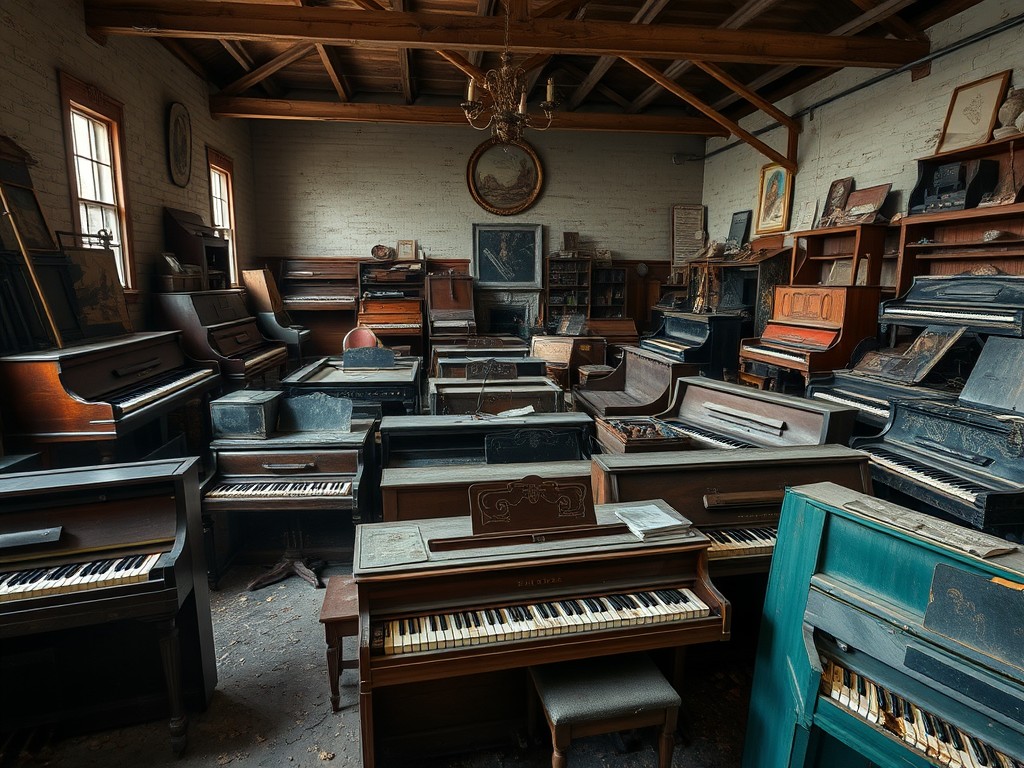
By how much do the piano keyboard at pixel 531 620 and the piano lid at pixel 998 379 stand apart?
8.51 feet

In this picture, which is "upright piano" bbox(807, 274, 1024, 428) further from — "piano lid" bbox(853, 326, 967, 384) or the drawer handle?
the drawer handle

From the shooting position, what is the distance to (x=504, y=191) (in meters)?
10.3

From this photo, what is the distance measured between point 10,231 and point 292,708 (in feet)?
11.4

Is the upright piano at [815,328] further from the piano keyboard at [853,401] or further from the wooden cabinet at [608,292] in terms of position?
the wooden cabinet at [608,292]

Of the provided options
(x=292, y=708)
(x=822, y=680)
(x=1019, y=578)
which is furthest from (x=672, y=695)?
(x=292, y=708)

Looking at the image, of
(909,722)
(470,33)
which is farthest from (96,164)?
(909,722)

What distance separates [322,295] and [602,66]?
563cm

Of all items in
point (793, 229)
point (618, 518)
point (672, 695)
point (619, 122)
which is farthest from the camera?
point (619, 122)

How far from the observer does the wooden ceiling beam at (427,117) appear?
8.44m

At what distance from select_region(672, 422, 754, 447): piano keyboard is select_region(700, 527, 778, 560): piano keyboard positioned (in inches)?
40.4

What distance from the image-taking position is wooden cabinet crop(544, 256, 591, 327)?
10.3 m

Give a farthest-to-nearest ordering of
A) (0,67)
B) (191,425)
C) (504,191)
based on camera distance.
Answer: (504,191) < (191,425) < (0,67)

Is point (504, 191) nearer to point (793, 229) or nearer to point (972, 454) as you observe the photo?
point (793, 229)

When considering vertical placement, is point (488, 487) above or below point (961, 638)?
above
